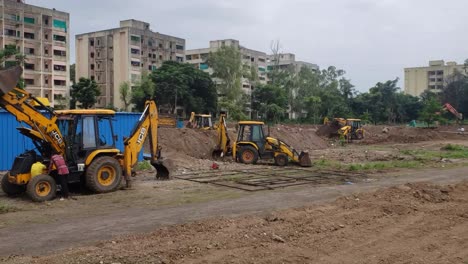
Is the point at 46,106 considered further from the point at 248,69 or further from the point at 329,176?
the point at 248,69

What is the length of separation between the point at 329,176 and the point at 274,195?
5.34 metres

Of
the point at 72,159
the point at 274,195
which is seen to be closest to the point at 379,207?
the point at 274,195

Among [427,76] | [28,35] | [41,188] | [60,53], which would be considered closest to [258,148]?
[41,188]

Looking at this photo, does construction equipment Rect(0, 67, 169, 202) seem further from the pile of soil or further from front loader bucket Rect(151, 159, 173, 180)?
the pile of soil

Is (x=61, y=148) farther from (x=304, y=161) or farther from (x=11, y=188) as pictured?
(x=304, y=161)

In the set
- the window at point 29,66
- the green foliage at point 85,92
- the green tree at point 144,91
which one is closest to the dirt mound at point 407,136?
the green tree at point 144,91

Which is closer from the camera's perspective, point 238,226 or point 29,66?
point 238,226

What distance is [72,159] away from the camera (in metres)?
12.1

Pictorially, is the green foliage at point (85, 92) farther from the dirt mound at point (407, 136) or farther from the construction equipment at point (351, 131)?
the dirt mound at point (407, 136)

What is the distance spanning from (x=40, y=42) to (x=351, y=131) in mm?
45830

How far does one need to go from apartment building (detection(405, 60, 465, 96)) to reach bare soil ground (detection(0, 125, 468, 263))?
11750cm

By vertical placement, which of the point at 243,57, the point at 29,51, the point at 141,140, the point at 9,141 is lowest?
the point at 9,141

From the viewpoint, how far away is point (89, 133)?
12445 mm

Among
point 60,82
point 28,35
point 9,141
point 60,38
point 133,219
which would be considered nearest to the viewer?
point 133,219
